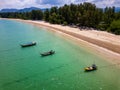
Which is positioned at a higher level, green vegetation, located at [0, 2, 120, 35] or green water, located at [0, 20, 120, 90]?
green vegetation, located at [0, 2, 120, 35]

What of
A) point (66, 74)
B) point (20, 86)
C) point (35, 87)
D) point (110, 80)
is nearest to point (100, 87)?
point (110, 80)

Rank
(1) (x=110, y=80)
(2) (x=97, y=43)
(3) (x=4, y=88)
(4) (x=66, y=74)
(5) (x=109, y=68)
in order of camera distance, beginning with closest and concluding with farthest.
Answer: (3) (x=4, y=88)
(1) (x=110, y=80)
(4) (x=66, y=74)
(5) (x=109, y=68)
(2) (x=97, y=43)

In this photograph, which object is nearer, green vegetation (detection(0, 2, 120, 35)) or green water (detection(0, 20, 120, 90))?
green water (detection(0, 20, 120, 90))

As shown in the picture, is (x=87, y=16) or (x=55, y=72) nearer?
(x=55, y=72)

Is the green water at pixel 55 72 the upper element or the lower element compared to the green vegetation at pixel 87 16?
lower

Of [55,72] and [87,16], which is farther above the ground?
[87,16]

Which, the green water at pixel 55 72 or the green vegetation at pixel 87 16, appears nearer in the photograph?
the green water at pixel 55 72

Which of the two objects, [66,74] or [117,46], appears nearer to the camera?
[66,74]

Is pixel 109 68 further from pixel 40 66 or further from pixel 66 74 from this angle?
pixel 40 66
